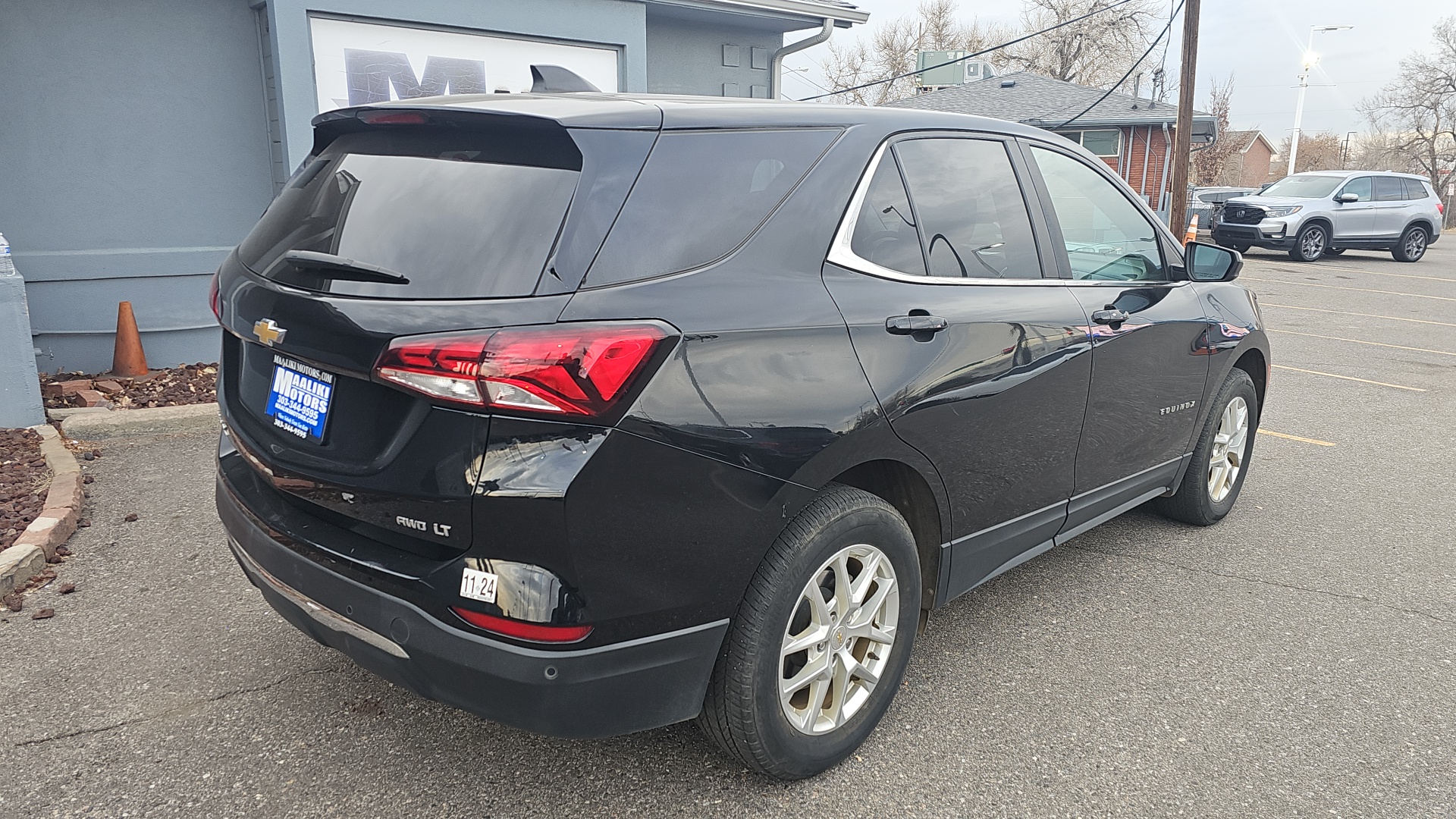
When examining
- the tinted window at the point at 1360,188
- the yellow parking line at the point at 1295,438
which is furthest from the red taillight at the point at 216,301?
the tinted window at the point at 1360,188

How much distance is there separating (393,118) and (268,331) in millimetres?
636

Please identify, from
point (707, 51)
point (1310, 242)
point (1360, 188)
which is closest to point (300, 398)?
point (707, 51)

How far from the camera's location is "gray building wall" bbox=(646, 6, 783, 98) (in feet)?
32.5

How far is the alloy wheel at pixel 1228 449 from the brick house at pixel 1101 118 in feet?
85.6

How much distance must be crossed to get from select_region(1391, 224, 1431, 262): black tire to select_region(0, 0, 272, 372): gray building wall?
2470cm

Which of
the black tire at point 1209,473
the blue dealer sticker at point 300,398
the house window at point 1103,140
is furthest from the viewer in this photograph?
the house window at point 1103,140

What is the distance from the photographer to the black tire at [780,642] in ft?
7.60

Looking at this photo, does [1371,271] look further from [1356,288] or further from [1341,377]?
[1341,377]

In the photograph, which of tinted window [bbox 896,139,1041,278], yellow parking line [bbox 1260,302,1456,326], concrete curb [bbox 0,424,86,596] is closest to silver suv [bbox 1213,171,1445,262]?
yellow parking line [bbox 1260,302,1456,326]

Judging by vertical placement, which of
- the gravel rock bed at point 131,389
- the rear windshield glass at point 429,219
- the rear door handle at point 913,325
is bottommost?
the gravel rock bed at point 131,389

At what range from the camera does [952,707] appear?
3.04 m

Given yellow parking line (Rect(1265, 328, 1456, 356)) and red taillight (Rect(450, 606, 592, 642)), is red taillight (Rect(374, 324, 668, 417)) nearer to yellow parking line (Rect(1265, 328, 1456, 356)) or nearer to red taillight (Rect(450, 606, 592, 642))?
red taillight (Rect(450, 606, 592, 642))

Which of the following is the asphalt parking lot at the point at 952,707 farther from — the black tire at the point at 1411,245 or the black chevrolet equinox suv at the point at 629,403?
the black tire at the point at 1411,245

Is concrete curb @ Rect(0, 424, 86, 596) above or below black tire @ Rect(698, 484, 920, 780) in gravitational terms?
below
